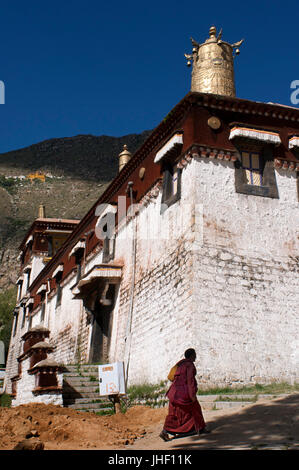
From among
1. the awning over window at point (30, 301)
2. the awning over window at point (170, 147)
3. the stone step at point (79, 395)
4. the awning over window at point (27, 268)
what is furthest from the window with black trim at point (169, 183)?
the awning over window at point (27, 268)

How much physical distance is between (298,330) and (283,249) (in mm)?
2020

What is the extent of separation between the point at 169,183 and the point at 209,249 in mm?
2989

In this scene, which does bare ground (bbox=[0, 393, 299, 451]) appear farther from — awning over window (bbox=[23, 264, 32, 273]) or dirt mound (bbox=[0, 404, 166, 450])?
awning over window (bbox=[23, 264, 32, 273])

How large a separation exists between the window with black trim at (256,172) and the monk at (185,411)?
6.32 metres

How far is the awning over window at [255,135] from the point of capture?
12.8m

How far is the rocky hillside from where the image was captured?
208 ft

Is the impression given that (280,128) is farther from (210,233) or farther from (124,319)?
(124,319)

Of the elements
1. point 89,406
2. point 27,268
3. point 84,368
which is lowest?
point 89,406

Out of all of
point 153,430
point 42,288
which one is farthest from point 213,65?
point 42,288

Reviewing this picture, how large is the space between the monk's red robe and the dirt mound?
789 millimetres

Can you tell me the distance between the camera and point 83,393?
515 inches

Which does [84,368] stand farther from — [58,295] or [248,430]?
[58,295]

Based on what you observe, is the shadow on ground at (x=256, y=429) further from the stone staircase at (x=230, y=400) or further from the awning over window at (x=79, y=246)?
the awning over window at (x=79, y=246)

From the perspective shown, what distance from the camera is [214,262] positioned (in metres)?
11.6
